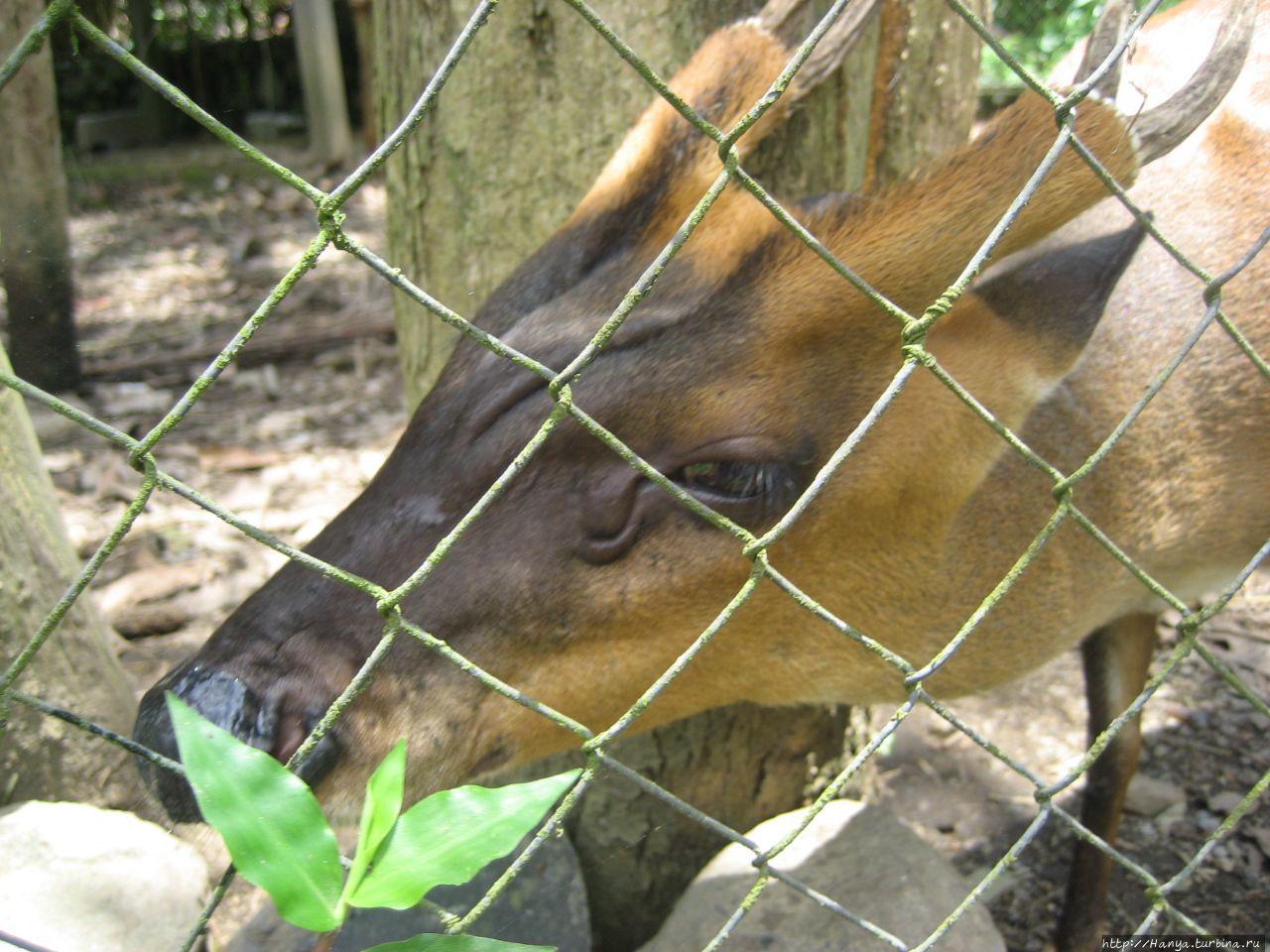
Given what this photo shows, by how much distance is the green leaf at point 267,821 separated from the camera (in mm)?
1090

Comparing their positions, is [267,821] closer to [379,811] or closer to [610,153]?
[379,811]

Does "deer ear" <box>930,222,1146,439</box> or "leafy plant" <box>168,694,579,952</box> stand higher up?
"deer ear" <box>930,222,1146,439</box>

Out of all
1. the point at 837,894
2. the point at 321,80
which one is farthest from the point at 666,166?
the point at 321,80

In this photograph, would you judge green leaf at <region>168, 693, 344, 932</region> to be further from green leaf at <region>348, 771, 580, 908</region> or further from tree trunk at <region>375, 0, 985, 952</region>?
tree trunk at <region>375, 0, 985, 952</region>

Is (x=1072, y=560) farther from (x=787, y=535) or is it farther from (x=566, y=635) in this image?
(x=566, y=635)

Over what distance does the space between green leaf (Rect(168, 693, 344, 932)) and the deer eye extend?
41.2 inches

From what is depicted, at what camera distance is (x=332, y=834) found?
1158 millimetres

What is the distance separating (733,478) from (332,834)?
1078 mm

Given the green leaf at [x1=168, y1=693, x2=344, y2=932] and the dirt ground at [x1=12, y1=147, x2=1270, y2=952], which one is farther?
the dirt ground at [x1=12, y1=147, x2=1270, y2=952]

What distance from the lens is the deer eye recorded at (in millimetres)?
2035

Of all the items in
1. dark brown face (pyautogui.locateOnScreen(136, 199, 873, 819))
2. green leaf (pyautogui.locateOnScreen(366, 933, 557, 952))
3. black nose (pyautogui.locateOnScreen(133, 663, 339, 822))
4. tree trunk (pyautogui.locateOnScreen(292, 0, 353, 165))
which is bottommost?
green leaf (pyautogui.locateOnScreen(366, 933, 557, 952))

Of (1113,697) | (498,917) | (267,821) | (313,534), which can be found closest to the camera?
(267,821)

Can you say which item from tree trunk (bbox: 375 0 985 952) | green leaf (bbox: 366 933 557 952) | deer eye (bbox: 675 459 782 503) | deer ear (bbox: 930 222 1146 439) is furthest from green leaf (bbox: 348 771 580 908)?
tree trunk (bbox: 375 0 985 952)

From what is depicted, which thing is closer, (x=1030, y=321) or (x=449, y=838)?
(x=449, y=838)
